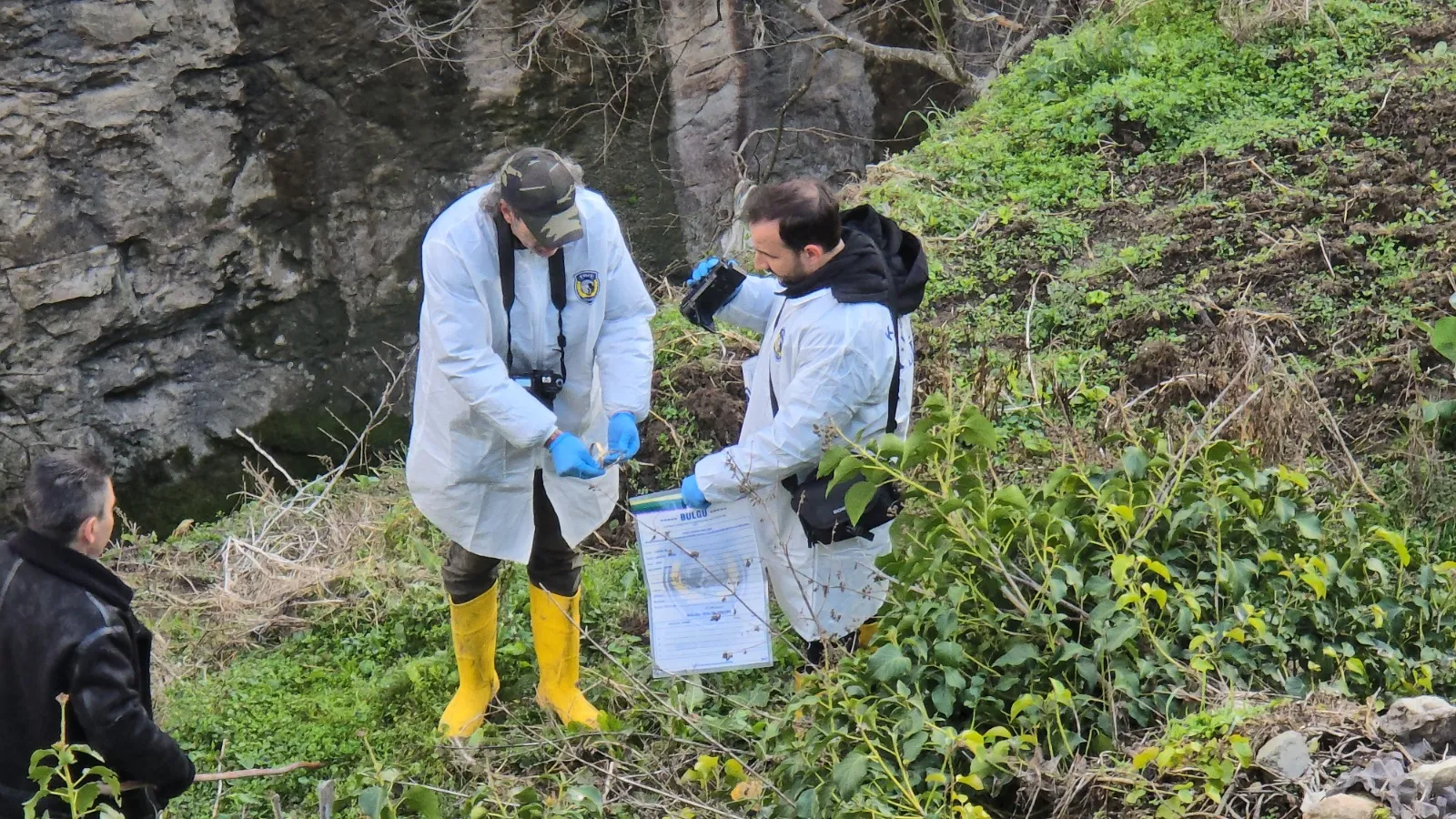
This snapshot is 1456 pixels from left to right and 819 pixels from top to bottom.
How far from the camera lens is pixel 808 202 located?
3090 mm

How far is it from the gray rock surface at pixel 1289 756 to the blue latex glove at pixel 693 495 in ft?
4.85

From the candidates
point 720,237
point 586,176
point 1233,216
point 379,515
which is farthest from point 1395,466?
point 586,176

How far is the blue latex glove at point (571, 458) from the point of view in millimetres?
3266

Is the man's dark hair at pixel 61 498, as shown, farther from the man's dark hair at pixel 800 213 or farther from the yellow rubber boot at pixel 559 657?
the man's dark hair at pixel 800 213

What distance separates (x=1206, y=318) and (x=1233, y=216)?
94 centimetres

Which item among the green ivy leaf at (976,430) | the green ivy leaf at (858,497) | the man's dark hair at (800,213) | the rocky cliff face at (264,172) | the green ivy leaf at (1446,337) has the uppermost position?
the man's dark hair at (800,213)

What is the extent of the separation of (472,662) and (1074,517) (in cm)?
197

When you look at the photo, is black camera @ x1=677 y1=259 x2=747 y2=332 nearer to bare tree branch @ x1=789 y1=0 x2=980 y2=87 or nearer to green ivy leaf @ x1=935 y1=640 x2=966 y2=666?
green ivy leaf @ x1=935 y1=640 x2=966 y2=666

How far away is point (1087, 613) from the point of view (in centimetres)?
260

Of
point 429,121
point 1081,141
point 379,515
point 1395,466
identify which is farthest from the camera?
point 429,121

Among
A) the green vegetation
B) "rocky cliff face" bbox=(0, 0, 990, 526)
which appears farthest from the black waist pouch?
"rocky cliff face" bbox=(0, 0, 990, 526)

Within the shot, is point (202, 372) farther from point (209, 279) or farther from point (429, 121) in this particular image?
point (429, 121)

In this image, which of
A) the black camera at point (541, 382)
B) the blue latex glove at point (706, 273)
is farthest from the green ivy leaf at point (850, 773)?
the blue latex glove at point (706, 273)

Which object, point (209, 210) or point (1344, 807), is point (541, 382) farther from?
point (209, 210)
